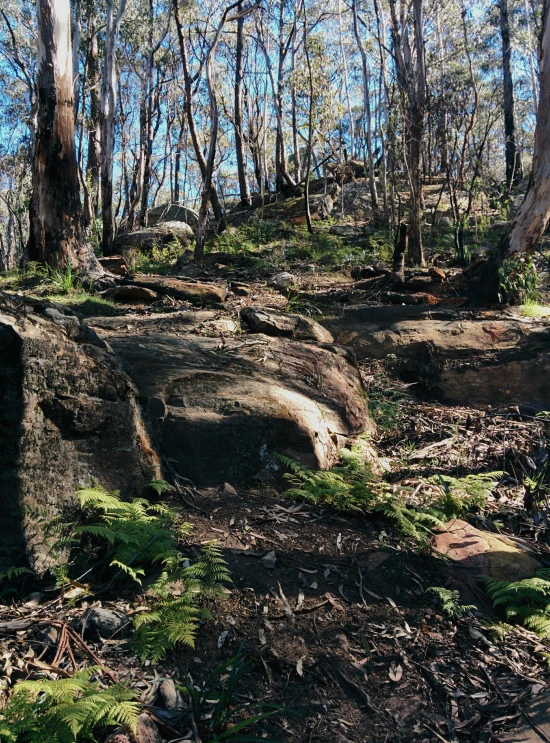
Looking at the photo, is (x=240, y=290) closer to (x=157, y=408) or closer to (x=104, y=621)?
(x=157, y=408)

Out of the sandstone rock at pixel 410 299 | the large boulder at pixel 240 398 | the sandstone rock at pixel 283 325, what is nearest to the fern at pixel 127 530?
the large boulder at pixel 240 398

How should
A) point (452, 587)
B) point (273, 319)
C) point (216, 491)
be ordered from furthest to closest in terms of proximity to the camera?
point (273, 319)
point (216, 491)
point (452, 587)

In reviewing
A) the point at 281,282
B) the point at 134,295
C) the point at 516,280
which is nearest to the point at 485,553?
the point at 134,295

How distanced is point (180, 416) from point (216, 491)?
65cm

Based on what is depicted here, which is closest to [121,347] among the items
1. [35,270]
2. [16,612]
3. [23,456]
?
[23,456]

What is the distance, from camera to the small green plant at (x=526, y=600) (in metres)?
3.02

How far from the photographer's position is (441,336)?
23.2ft

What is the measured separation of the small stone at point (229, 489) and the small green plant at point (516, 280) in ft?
17.9

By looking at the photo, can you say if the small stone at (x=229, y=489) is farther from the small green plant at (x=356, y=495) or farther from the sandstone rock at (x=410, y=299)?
the sandstone rock at (x=410, y=299)

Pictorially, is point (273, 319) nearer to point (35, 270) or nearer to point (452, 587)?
point (452, 587)

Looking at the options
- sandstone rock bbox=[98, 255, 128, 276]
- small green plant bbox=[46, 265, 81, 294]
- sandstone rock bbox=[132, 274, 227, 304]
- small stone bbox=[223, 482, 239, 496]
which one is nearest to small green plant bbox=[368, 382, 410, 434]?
small stone bbox=[223, 482, 239, 496]

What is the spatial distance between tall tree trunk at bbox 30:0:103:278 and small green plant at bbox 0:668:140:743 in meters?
7.54

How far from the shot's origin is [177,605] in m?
2.60

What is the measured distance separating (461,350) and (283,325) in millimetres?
2133
